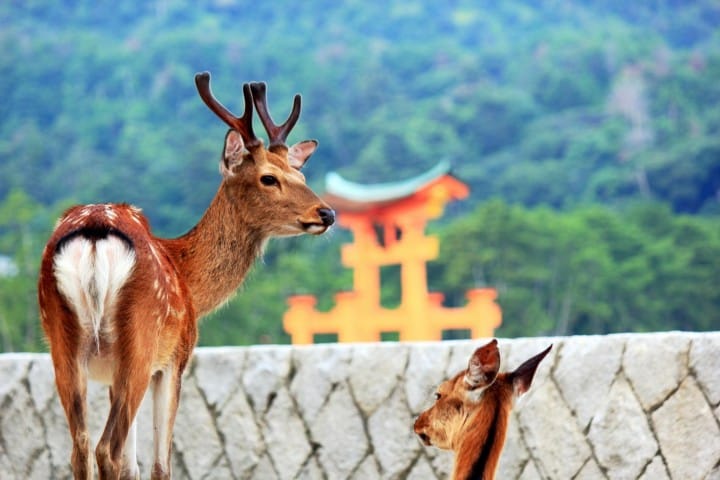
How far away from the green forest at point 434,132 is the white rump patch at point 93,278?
2500cm

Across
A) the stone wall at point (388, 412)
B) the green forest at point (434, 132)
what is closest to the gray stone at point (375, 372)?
the stone wall at point (388, 412)

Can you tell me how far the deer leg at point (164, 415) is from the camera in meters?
3.75

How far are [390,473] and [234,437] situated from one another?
676 mm

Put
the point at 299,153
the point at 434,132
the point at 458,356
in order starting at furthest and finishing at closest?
the point at 434,132, the point at 458,356, the point at 299,153

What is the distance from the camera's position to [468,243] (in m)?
34.0

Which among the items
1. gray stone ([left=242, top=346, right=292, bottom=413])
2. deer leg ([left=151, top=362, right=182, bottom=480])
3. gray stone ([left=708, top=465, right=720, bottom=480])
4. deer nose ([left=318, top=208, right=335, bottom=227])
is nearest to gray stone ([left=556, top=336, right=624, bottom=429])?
gray stone ([left=708, top=465, right=720, bottom=480])

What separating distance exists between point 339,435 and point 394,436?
22 centimetres

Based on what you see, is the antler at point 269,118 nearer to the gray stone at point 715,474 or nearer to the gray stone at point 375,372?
the gray stone at point 375,372

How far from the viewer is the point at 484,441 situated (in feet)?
10.2

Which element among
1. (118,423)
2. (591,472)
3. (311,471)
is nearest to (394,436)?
(311,471)

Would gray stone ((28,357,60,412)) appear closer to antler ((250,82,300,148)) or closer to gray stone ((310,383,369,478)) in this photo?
gray stone ((310,383,369,478))

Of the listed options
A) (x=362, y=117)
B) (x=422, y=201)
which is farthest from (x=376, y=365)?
(x=362, y=117)

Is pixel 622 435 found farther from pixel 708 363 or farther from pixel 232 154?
pixel 232 154

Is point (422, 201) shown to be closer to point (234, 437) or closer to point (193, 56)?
point (234, 437)
